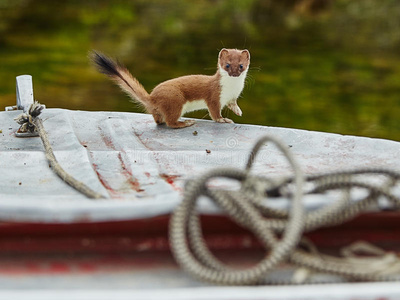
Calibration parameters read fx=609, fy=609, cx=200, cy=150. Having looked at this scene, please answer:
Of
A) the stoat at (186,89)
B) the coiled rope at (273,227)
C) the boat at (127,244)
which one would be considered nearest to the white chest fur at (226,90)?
the stoat at (186,89)

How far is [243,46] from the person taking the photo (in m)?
8.20

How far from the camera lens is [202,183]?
3.50ft

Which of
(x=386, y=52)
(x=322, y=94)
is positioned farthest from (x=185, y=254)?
(x=386, y=52)

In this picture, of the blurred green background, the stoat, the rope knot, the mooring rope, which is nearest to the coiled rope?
the mooring rope

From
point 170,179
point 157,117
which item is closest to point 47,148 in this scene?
point 170,179

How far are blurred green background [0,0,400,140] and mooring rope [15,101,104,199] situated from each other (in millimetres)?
3598

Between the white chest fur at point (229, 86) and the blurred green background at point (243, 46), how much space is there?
10.0ft

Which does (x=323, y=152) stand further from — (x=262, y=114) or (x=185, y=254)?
(x=262, y=114)

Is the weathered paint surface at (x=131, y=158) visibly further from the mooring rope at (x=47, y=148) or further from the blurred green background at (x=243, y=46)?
the blurred green background at (x=243, y=46)

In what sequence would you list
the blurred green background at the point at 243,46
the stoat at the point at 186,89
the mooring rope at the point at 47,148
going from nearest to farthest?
the mooring rope at the point at 47,148 → the stoat at the point at 186,89 → the blurred green background at the point at 243,46

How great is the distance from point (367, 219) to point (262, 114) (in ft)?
17.1

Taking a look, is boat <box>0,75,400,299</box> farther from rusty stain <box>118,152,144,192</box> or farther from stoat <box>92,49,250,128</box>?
stoat <box>92,49,250,128</box>

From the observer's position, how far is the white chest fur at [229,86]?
2.46m

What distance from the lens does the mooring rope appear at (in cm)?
148
